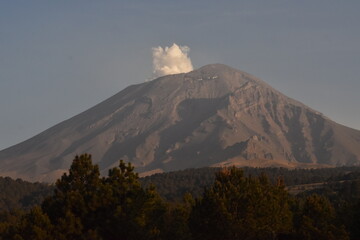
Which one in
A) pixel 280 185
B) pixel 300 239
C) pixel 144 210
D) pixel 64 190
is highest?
pixel 64 190

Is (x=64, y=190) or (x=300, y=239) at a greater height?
(x=64, y=190)

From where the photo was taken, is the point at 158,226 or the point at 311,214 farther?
the point at 311,214

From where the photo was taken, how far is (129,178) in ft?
221

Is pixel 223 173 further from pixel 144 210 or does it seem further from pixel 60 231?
pixel 60 231

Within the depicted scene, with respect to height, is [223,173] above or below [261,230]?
above

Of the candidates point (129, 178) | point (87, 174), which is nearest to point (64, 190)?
point (87, 174)

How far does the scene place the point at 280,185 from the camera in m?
76.6

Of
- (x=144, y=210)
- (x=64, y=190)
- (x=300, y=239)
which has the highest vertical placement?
(x=64, y=190)

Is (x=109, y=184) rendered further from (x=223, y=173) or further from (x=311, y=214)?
(x=311, y=214)

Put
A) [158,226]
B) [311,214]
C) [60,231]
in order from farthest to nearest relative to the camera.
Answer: [311,214] → [158,226] → [60,231]

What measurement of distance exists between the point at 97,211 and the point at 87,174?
201 inches

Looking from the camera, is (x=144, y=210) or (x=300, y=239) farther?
(x=300, y=239)

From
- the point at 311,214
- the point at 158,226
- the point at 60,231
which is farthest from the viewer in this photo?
the point at 311,214

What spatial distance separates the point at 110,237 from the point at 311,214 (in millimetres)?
25425
